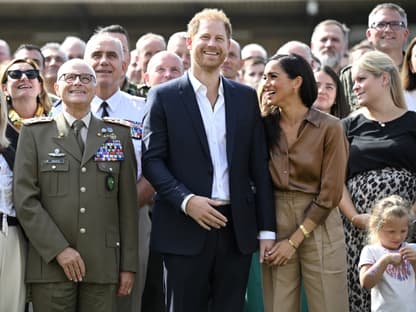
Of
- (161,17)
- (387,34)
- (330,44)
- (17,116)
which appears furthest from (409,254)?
(161,17)

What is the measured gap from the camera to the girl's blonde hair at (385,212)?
6.15 metres

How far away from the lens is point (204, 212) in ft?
18.0

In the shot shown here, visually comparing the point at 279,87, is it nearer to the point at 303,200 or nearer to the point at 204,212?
the point at 303,200

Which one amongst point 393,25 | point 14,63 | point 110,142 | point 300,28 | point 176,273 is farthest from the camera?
point 300,28

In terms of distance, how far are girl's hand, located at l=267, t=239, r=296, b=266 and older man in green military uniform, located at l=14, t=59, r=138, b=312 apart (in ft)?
2.85

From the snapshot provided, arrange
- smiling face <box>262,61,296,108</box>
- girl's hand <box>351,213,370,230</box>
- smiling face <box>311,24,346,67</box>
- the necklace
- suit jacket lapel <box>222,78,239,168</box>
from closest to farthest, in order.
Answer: suit jacket lapel <box>222,78,239,168</box>, smiling face <box>262,61,296,108</box>, girl's hand <box>351,213,370,230</box>, the necklace, smiling face <box>311,24,346,67</box>

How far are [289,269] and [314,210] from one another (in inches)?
15.8

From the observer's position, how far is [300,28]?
1664 centimetres

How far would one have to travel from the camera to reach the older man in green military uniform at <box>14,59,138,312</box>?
5.77 m

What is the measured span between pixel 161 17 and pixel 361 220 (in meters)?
10.8

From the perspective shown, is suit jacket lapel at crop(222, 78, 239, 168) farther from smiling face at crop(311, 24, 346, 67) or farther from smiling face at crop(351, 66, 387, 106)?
smiling face at crop(311, 24, 346, 67)

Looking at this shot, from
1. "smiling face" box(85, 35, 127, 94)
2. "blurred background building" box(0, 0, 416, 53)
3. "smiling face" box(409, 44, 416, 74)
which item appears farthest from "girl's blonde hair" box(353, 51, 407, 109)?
"blurred background building" box(0, 0, 416, 53)

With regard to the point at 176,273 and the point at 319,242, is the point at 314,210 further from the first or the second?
the point at 176,273

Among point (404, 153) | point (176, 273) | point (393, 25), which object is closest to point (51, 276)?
point (176, 273)
